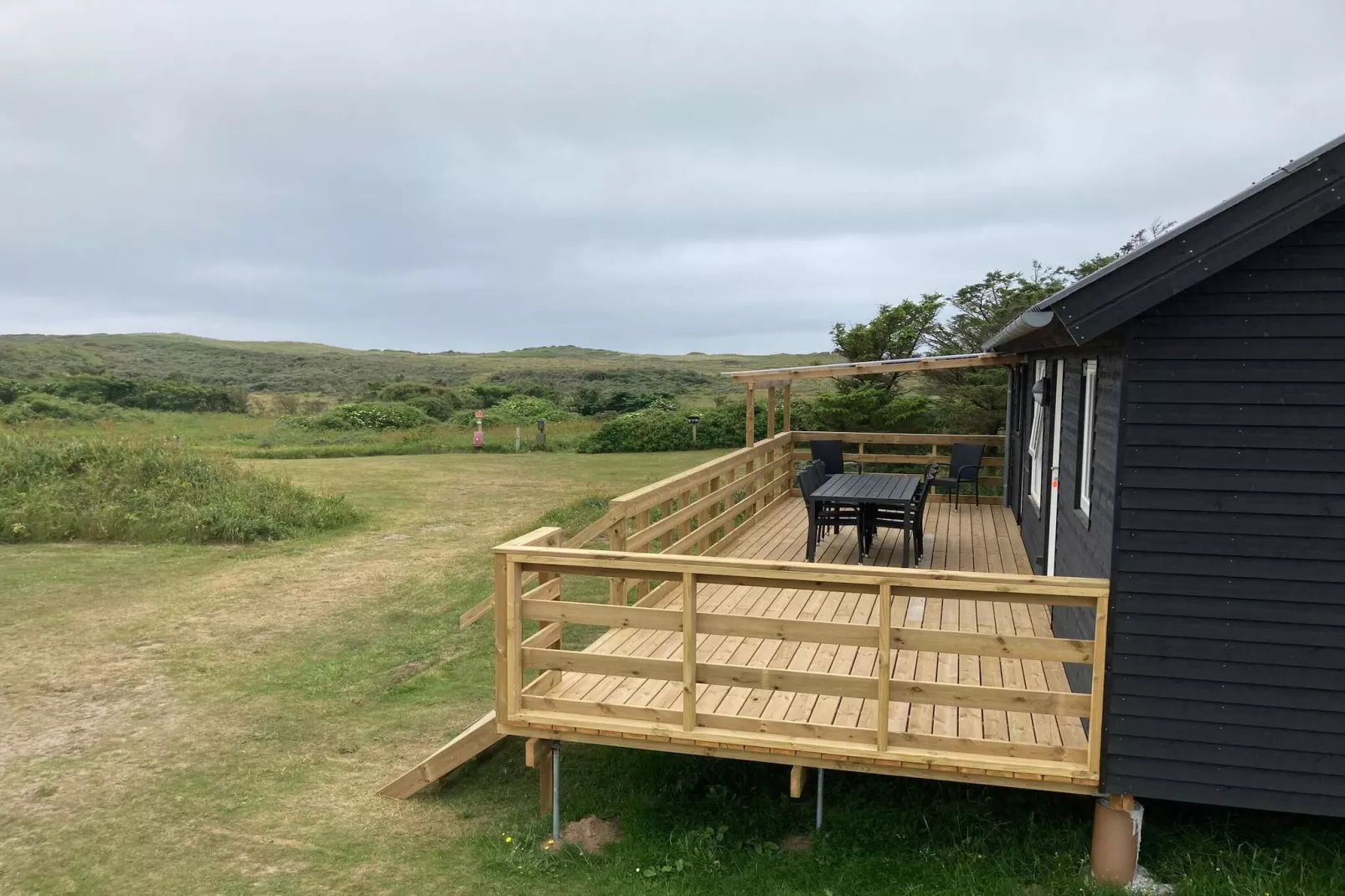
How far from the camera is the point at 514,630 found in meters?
4.43

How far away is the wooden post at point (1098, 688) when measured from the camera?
3.68m

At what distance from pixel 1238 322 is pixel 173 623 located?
9118 millimetres

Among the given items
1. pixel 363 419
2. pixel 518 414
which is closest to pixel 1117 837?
pixel 363 419

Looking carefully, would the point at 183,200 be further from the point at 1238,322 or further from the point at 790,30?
the point at 1238,322

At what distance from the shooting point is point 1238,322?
360 cm

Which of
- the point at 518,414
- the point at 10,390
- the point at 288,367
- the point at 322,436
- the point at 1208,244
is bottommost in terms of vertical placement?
the point at 322,436

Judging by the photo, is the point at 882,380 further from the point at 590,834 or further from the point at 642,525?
the point at 590,834

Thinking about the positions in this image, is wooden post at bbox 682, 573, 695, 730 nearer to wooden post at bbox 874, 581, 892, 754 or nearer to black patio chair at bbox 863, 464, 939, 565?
wooden post at bbox 874, 581, 892, 754

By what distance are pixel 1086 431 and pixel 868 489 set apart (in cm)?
294

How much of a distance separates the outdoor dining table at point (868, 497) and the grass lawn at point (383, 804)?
2905 millimetres

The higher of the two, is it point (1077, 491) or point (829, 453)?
point (1077, 491)

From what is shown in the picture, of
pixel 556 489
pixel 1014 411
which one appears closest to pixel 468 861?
pixel 1014 411

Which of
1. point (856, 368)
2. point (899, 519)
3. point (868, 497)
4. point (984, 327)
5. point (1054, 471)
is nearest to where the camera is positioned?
point (1054, 471)

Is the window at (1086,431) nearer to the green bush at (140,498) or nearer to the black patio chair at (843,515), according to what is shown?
the black patio chair at (843,515)
